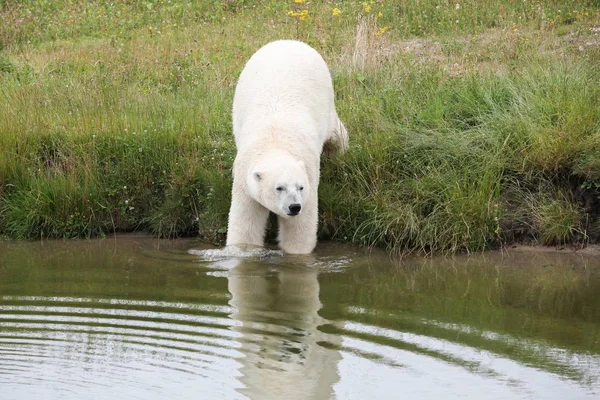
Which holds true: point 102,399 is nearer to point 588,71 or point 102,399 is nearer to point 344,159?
point 344,159

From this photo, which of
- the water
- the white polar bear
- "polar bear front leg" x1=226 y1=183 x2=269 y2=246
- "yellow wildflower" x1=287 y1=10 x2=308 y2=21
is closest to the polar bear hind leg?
the white polar bear

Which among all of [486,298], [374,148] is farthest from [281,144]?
[486,298]

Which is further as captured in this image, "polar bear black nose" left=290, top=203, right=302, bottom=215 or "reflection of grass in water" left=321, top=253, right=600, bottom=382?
"polar bear black nose" left=290, top=203, right=302, bottom=215

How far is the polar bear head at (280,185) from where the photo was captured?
7.64 metres

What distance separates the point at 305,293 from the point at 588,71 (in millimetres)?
4343

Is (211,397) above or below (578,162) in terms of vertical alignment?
below

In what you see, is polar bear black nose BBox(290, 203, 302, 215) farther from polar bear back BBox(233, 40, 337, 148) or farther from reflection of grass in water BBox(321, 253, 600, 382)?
polar bear back BBox(233, 40, 337, 148)

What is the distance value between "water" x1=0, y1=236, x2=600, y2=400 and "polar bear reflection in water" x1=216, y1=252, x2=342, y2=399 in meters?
0.01

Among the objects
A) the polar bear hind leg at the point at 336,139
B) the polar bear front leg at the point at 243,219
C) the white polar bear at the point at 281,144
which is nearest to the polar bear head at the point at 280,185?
the white polar bear at the point at 281,144

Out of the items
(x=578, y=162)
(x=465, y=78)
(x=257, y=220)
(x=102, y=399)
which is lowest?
(x=102, y=399)

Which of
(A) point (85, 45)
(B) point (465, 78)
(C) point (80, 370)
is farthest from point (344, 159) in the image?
(A) point (85, 45)

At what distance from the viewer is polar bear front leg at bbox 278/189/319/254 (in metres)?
8.14

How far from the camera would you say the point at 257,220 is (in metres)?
8.26

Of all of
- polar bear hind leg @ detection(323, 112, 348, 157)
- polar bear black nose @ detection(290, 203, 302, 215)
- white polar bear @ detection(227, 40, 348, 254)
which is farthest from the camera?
polar bear hind leg @ detection(323, 112, 348, 157)
